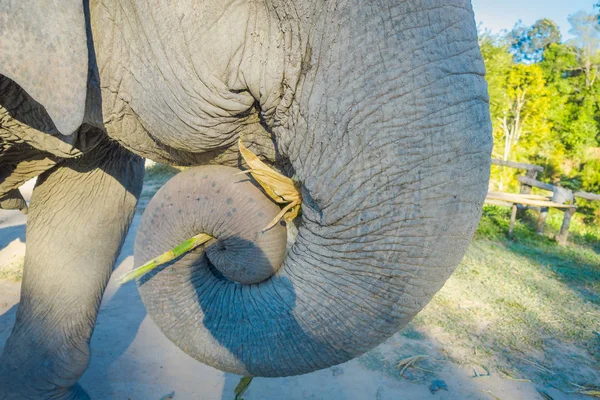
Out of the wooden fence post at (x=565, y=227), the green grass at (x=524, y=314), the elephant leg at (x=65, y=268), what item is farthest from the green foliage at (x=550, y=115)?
the elephant leg at (x=65, y=268)

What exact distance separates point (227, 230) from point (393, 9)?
0.79 metres

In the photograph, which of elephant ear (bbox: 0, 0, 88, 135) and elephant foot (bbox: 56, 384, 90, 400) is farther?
elephant foot (bbox: 56, 384, 90, 400)

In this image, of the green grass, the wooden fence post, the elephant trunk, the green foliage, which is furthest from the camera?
the green foliage

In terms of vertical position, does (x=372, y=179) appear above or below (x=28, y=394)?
above

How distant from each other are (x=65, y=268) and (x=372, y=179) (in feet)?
7.04

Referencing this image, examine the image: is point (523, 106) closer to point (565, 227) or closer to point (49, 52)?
point (565, 227)

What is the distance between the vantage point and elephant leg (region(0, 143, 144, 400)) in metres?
2.58

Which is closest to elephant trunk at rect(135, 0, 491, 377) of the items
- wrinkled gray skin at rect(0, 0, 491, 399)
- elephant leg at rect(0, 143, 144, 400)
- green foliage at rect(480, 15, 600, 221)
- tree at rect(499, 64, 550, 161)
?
wrinkled gray skin at rect(0, 0, 491, 399)

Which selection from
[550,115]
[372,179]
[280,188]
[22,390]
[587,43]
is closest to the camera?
[372,179]

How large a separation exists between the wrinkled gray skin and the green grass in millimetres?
2542

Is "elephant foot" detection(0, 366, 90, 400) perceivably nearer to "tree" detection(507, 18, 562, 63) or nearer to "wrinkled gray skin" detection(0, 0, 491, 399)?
"wrinkled gray skin" detection(0, 0, 491, 399)

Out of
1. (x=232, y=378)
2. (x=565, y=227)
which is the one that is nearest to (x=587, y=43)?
(x=565, y=227)

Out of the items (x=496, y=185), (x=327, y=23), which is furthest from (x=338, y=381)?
(x=496, y=185)

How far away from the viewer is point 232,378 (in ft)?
9.95
